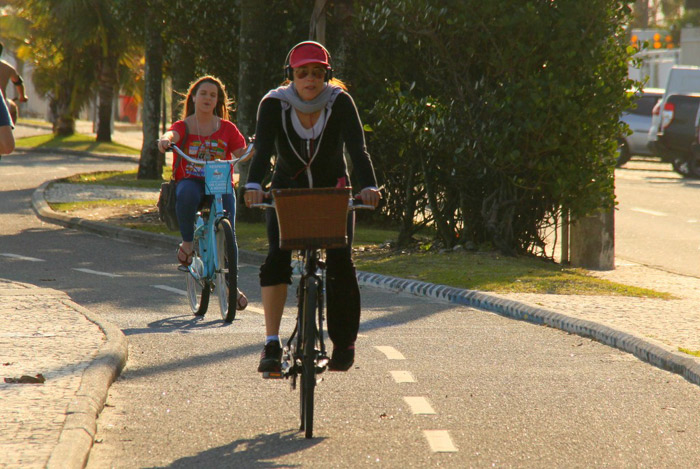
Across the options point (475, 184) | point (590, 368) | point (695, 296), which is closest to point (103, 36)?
point (475, 184)

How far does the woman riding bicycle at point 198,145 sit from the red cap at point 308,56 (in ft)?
11.3

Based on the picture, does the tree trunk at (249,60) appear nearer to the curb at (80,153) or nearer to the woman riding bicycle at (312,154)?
the woman riding bicycle at (312,154)

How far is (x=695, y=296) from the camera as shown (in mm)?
12000

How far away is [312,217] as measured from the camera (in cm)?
533

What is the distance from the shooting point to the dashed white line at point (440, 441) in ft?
17.5

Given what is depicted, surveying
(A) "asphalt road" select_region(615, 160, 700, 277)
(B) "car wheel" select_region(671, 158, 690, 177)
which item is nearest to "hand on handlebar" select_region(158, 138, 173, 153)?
(A) "asphalt road" select_region(615, 160, 700, 277)

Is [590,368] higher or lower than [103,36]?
lower

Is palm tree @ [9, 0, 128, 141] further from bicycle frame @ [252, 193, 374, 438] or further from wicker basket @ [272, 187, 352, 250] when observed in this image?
wicker basket @ [272, 187, 352, 250]

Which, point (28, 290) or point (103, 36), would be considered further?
point (103, 36)

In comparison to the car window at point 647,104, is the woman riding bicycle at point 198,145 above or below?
below

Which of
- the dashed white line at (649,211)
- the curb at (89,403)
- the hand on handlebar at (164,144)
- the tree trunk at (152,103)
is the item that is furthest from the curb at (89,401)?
the tree trunk at (152,103)

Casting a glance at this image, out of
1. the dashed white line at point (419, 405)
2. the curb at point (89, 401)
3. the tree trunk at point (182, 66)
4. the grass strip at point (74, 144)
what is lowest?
the dashed white line at point (419, 405)

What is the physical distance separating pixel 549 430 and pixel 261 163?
1.91m

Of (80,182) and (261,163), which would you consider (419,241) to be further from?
(80,182)
